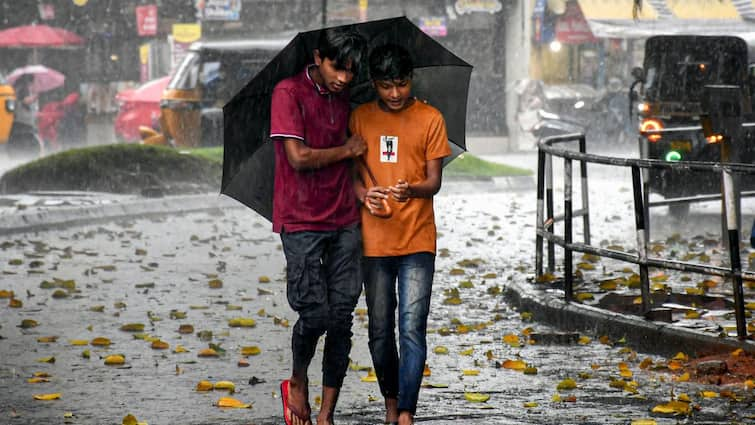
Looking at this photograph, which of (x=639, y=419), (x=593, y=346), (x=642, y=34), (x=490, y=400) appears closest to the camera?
(x=639, y=419)

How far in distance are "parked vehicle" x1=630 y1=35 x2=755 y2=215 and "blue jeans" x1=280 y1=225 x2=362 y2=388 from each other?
10443 millimetres

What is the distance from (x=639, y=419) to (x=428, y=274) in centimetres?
119

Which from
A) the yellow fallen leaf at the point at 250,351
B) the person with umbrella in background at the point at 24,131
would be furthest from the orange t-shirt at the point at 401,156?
the person with umbrella in background at the point at 24,131

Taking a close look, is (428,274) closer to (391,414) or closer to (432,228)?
(432,228)

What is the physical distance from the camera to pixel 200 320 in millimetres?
9906

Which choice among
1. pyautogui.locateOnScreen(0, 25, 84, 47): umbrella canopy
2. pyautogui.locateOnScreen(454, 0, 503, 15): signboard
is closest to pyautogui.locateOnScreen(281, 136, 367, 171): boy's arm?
pyautogui.locateOnScreen(0, 25, 84, 47): umbrella canopy

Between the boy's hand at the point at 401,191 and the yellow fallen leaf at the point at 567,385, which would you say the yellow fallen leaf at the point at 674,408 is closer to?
the yellow fallen leaf at the point at 567,385

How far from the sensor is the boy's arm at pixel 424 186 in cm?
588

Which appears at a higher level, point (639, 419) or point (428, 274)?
point (428, 274)

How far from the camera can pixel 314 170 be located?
19.5 feet

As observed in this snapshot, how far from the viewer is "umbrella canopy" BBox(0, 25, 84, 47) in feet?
116

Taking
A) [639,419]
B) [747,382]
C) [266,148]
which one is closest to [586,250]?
[747,382]

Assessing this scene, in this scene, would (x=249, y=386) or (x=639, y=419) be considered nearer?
(x=639, y=419)

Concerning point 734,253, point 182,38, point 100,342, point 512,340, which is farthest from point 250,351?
point 182,38
